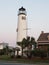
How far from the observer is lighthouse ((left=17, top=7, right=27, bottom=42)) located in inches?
2820

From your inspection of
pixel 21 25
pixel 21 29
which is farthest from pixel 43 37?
pixel 21 25

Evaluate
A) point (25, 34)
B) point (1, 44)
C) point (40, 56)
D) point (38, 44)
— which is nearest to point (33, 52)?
point (40, 56)

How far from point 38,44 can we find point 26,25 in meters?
9.16

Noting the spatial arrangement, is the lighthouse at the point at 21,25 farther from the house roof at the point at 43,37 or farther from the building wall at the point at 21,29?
the house roof at the point at 43,37

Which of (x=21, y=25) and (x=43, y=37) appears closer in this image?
(x=43, y=37)

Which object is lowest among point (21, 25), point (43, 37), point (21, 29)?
point (43, 37)

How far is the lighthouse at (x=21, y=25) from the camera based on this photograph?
71625 millimetres

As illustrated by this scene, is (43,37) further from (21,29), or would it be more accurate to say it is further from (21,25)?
(21,25)

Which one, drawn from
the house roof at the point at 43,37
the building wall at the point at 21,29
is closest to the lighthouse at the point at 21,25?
the building wall at the point at 21,29

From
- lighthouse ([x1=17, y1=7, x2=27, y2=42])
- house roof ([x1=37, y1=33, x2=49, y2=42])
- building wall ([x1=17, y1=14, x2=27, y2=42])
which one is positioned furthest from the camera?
lighthouse ([x1=17, y1=7, x2=27, y2=42])

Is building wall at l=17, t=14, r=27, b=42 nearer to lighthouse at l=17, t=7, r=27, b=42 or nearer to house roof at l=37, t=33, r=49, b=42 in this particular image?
lighthouse at l=17, t=7, r=27, b=42

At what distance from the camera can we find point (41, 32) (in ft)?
240

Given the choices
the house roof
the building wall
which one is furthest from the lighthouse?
the house roof

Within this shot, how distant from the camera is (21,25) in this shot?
237 ft
